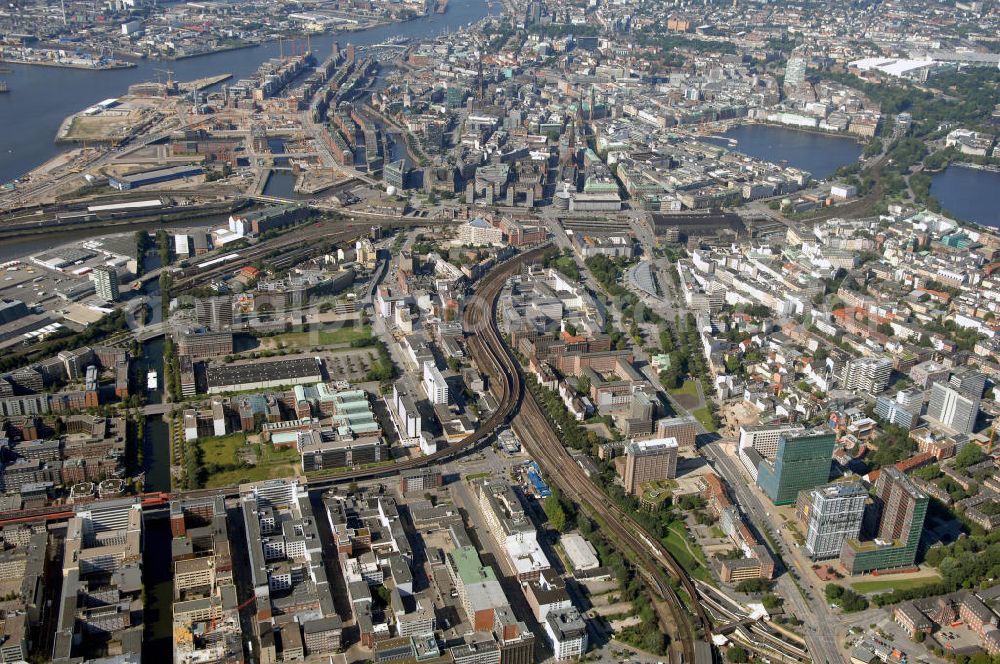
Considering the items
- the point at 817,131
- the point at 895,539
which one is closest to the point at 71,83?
the point at 817,131

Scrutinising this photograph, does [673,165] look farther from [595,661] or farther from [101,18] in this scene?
[101,18]

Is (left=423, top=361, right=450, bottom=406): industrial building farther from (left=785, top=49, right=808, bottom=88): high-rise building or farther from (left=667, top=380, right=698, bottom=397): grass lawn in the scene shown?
(left=785, top=49, right=808, bottom=88): high-rise building

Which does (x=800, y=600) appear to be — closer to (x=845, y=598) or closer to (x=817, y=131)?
(x=845, y=598)

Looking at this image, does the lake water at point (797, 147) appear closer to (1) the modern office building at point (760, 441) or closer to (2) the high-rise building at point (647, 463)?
(1) the modern office building at point (760, 441)

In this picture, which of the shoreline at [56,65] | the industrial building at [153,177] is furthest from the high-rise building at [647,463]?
the shoreline at [56,65]

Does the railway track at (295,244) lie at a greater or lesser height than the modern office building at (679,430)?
lesser
